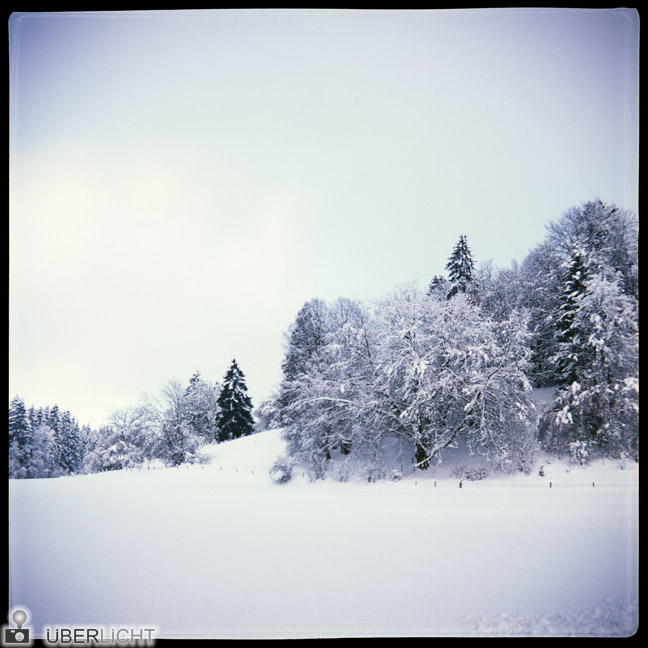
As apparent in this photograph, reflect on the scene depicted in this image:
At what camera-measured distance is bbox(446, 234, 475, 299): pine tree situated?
7.82 metres

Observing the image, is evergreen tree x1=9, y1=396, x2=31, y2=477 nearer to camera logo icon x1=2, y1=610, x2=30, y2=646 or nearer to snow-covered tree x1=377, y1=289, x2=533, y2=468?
camera logo icon x1=2, y1=610, x2=30, y2=646

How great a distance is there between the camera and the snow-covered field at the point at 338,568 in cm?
351

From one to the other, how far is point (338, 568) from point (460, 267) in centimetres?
876

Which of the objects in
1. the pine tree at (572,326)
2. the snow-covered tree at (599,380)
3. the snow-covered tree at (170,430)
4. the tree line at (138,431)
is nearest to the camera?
the snow-covered tree at (599,380)

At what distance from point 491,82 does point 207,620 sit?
8.02m

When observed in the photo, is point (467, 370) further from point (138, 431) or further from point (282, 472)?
point (138, 431)

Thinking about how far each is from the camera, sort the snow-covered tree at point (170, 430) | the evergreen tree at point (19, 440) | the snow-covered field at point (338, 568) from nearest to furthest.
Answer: the snow-covered field at point (338, 568) → the evergreen tree at point (19, 440) → the snow-covered tree at point (170, 430)

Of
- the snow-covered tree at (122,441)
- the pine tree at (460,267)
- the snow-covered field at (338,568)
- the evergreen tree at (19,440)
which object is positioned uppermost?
the pine tree at (460,267)

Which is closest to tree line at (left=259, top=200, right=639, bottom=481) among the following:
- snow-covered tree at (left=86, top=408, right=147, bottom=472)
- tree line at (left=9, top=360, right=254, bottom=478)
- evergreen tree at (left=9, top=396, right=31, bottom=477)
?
tree line at (left=9, top=360, right=254, bottom=478)

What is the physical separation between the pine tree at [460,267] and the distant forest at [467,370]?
70 millimetres

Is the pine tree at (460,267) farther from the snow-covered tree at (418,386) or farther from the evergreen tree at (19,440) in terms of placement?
the evergreen tree at (19,440)

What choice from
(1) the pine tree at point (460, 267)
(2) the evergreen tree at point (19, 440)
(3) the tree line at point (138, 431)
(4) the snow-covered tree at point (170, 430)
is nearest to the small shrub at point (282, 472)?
(3) the tree line at point (138, 431)

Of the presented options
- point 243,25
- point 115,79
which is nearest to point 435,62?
point 243,25

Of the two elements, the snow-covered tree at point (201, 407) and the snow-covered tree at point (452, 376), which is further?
the snow-covered tree at point (201, 407)
